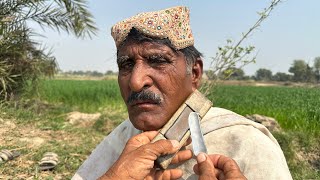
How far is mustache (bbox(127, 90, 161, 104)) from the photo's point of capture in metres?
1.66

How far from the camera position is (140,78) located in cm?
165

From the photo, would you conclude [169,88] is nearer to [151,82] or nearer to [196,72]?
[151,82]

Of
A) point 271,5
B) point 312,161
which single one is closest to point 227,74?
point 271,5

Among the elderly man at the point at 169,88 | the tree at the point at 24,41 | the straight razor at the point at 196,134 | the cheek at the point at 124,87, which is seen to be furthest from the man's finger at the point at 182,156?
the tree at the point at 24,41

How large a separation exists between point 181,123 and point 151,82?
0.23 m

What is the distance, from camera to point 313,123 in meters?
8.32

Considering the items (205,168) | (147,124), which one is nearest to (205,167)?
(205,168)

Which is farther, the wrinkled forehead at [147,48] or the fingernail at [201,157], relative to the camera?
the wrinkled forehead at [147,48]

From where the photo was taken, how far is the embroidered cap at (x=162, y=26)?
1683 millimetres

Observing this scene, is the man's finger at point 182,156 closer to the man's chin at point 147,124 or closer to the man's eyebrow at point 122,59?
the man's chin at point 147,124

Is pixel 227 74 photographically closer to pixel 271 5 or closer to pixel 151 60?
pixel 271 5

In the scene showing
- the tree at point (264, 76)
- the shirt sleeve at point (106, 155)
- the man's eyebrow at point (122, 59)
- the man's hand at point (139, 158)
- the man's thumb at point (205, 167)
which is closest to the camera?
the man's thumb at point (205, 167)

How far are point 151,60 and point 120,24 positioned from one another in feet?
0.74

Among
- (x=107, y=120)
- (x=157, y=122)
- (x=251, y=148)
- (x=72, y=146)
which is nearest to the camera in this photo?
(x=251, y=148)
